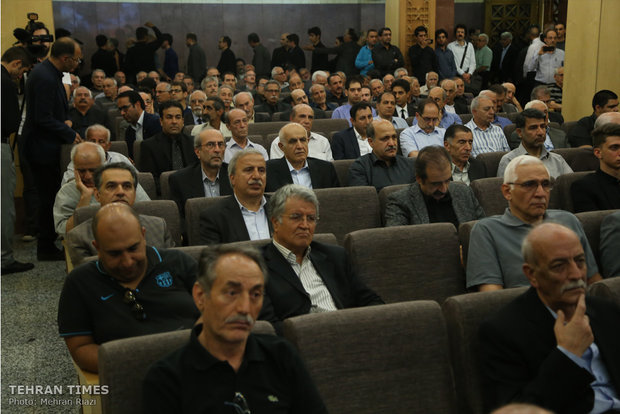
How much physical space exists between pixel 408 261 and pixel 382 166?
73.1 inches

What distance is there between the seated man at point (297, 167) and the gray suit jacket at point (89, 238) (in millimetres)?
1464

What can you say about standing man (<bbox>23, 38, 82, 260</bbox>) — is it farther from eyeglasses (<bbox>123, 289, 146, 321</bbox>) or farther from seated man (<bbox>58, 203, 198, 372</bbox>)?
eyeglasses (<bbox>123, 289, 146, 321</bbox>)

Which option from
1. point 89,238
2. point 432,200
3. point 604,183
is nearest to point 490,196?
point 432,200

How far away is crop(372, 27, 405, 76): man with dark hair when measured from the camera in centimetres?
1203

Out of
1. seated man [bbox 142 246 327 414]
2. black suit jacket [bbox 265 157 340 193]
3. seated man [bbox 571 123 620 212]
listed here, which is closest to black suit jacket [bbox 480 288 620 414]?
seated man [bbox 142 246 327 414]

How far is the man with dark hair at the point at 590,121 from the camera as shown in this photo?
641cm

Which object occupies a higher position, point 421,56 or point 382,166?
point 421,56

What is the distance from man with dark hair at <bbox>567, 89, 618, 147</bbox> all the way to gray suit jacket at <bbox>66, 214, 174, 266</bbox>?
419cm

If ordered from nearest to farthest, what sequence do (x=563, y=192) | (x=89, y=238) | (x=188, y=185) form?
(x=89, y=238) → (x=563, y=192) → (x=188, y=185)

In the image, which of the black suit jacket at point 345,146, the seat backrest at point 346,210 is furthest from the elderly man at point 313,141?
the seat backrest at point 346,210

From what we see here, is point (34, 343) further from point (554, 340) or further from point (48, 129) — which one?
point (554, 340)

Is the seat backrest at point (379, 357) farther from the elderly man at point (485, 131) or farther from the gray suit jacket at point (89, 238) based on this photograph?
the elderly man at point (485, 131)

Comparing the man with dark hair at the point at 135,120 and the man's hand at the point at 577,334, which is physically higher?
the man with dark hair at the point at 135,120

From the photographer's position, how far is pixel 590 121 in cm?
645
